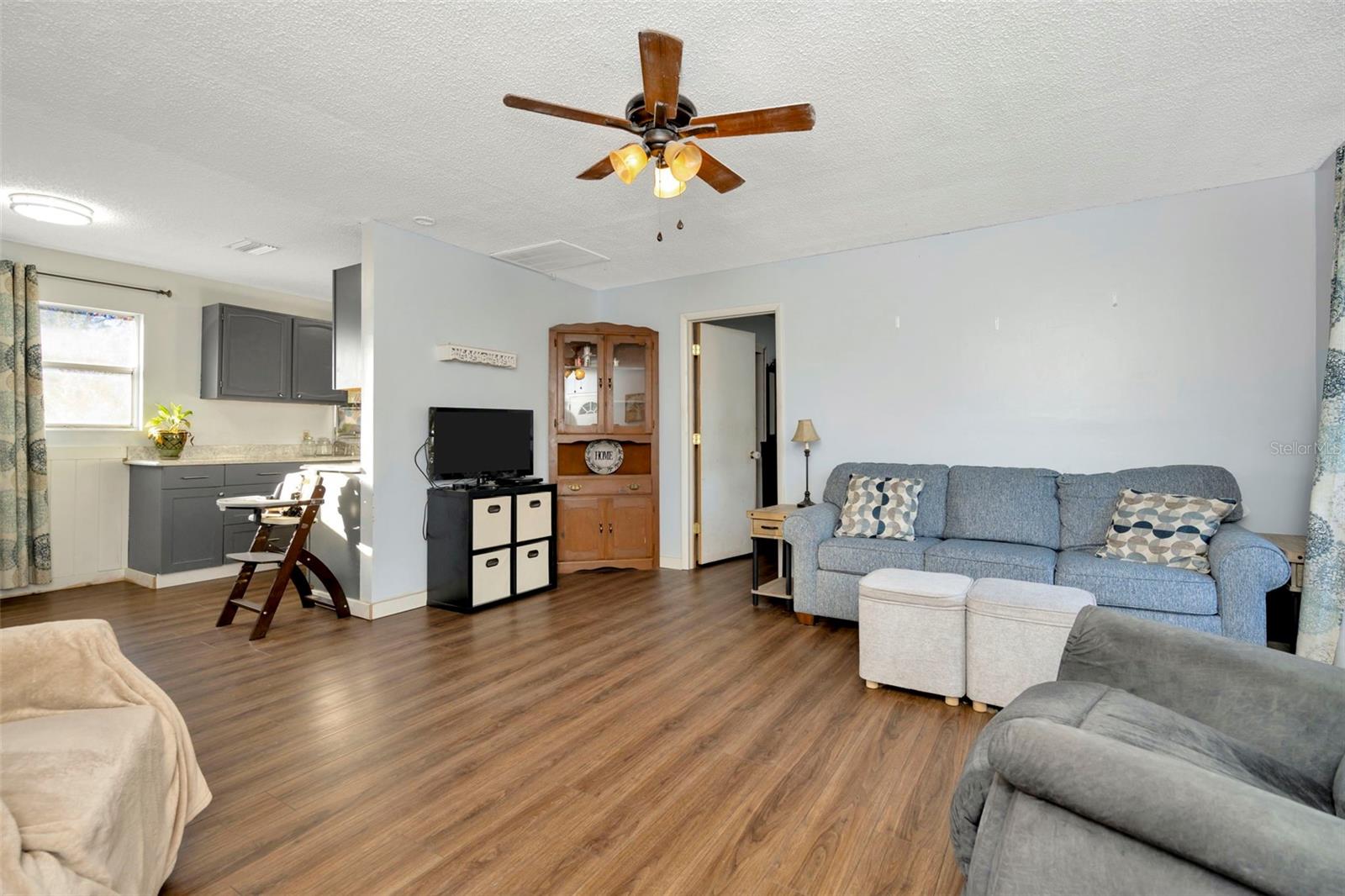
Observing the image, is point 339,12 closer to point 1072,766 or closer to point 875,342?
point 1072,766

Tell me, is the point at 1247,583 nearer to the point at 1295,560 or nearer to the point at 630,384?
the point at 1295,560

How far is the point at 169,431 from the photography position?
4984mm

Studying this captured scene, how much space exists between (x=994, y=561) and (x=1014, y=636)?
0.78 m

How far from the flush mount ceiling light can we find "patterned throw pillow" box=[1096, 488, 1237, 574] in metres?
6.17

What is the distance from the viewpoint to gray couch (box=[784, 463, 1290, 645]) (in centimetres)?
263

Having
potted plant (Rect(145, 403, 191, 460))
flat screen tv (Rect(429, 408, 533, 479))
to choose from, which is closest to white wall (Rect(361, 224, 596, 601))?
flat screen tv (Rect(429, 408, 533, 479))

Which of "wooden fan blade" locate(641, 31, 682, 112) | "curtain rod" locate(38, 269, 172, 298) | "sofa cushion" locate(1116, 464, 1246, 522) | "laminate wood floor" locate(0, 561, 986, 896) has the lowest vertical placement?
"laminate wood floor" locate(0, 561, 986, 896)

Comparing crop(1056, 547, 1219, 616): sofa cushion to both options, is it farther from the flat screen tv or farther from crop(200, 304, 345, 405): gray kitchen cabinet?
crop(200, 304, 345, 405): gray kitchen cabinet

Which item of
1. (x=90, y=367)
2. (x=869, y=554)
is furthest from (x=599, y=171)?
(x=90, y=367)

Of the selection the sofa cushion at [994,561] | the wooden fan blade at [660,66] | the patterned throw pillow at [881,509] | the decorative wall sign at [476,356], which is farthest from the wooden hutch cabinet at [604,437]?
the wooden fan blade at [660,66]

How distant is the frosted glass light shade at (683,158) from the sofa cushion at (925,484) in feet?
8.40

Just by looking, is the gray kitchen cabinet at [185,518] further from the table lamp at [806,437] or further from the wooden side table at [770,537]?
the table lamp at [806,437]

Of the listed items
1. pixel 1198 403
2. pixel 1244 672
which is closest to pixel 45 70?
pixel 1244 672

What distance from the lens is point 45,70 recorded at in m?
2.35
